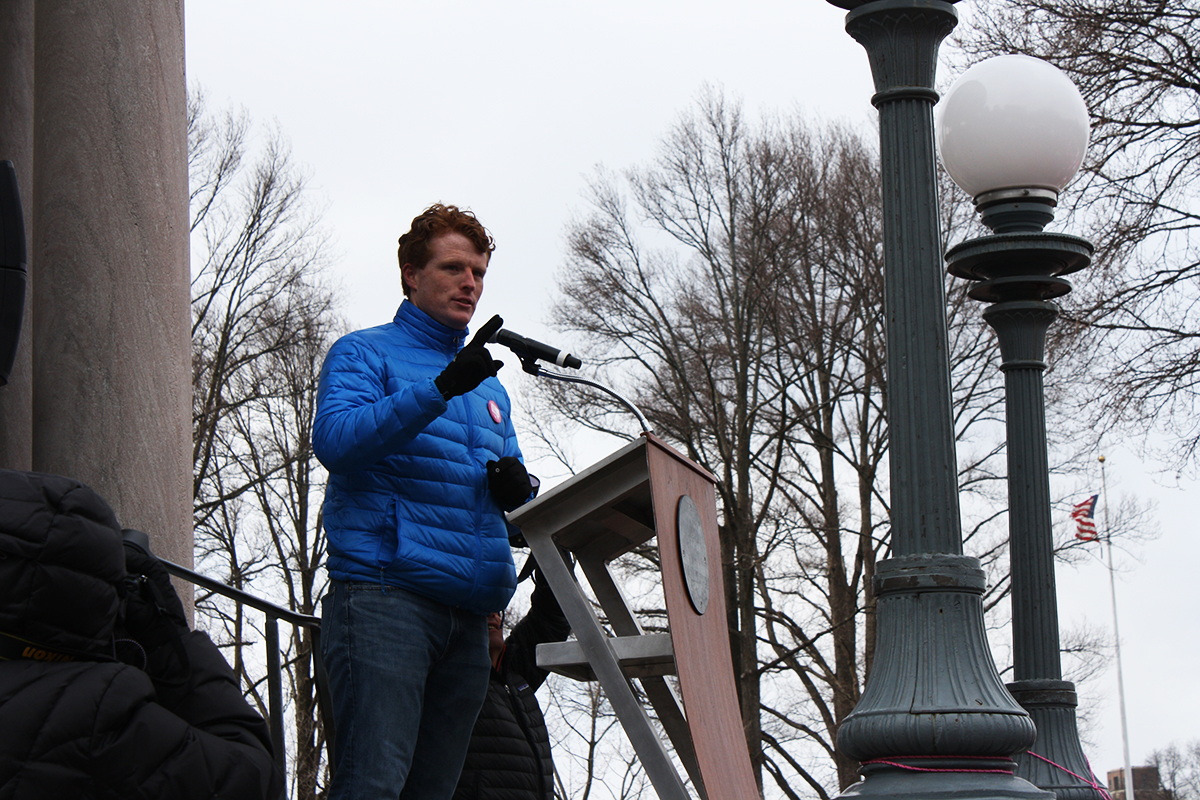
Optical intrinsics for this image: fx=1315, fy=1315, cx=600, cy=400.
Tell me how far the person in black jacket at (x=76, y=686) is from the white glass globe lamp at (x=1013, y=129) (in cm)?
429

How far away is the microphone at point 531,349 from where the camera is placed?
3.45 metres

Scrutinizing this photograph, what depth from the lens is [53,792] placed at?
2.16 m

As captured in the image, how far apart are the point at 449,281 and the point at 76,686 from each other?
1.94 m

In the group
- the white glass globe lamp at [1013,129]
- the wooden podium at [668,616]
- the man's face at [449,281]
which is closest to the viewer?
the wooden podium at [668,616]

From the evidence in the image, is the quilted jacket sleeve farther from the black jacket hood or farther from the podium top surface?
the black jacket hood

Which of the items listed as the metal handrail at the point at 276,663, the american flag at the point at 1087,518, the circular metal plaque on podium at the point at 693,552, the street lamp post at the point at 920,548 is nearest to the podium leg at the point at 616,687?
the circular metal plaque on podium at the point at 693,552

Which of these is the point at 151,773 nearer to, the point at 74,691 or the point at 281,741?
the point at 74,691

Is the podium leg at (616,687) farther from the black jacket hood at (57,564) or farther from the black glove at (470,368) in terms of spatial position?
the black jacket hood at (57,564)

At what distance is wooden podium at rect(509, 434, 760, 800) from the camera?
3.26 meters

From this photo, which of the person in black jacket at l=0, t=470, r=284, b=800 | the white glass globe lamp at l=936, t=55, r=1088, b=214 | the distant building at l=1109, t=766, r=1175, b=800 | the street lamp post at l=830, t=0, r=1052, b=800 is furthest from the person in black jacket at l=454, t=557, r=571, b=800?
the distant building at l=1109, t=766, r=1175, b=800

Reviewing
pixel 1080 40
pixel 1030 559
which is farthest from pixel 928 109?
pixel 1080 40

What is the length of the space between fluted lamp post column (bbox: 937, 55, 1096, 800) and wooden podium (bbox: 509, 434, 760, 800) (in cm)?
236

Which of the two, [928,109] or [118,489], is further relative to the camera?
[928,109]

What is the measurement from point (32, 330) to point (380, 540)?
1.37 meters
